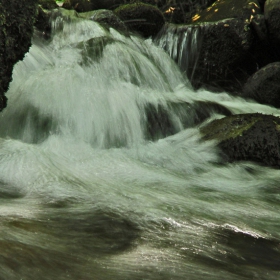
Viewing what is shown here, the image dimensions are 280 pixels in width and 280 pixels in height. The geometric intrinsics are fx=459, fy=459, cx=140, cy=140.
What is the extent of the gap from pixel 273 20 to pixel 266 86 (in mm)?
1551

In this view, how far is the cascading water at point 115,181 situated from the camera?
2.25 m

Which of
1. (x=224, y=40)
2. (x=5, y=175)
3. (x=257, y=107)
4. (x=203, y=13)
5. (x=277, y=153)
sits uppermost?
(x=203, y=13)

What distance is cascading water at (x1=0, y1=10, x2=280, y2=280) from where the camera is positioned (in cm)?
225

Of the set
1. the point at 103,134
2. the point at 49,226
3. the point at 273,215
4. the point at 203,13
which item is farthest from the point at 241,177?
the point at 203,13

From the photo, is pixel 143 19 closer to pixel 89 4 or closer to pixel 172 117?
pixel 89 4

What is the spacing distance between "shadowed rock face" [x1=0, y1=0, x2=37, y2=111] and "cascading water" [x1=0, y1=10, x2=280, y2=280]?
0.73 metres

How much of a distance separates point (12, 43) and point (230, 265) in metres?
3.23

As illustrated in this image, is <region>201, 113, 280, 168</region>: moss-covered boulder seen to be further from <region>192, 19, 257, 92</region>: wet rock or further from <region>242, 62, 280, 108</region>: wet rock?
<region>192, 19, 257, 92</region>: wet rock

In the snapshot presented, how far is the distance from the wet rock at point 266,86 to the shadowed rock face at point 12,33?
524cm

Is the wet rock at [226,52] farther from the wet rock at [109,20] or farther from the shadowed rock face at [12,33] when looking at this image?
the shadowed rock face at [12,33]

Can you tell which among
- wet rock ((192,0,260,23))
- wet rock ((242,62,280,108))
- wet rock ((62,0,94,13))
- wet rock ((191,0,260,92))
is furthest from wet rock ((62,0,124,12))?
wet rock ((242,62,280,108))

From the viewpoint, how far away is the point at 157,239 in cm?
261

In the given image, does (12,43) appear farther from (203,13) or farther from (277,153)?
(203,13)

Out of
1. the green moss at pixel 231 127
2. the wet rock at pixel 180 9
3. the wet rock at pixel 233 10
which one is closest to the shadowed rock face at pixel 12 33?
the green moss at pixel 231 127
